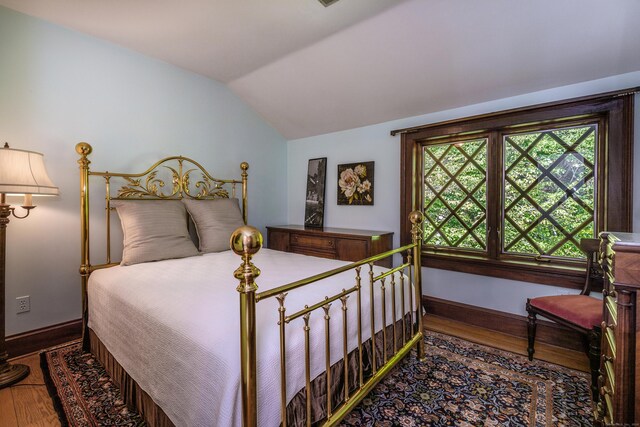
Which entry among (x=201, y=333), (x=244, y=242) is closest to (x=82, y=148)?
(x=201, y=333)

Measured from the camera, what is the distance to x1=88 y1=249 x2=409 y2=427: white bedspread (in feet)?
3.33

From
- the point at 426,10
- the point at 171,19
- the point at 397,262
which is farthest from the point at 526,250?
the point at 171,19

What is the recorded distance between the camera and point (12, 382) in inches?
69.2

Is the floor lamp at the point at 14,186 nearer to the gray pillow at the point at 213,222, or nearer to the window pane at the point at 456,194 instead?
the gray pillow at the point at 213,222

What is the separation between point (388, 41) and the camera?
2330mm

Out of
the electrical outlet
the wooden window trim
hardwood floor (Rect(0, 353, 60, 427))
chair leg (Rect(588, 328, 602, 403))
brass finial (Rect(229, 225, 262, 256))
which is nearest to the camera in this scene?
brass finial (Rect(229, 225, 262, 256))

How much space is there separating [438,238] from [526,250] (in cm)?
74

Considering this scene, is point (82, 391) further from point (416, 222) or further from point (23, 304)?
point (416, 222)

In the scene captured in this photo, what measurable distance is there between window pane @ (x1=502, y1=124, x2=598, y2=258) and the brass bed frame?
111 centimetres

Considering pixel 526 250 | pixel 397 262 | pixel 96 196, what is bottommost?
→ pixel 397 262

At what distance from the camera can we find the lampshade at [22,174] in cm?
169

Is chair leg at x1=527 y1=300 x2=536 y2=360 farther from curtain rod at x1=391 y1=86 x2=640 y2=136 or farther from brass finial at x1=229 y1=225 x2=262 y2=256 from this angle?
brass finial at x1=229 y1=225 x2=262 y2=256

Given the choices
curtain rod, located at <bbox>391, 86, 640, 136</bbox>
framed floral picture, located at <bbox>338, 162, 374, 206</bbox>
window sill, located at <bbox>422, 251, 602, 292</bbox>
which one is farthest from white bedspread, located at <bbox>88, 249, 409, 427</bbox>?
curtain rod, located at <bbox>391, 86, 640, 136</bbox>

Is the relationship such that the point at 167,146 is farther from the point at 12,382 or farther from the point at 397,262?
the point at 397,262
